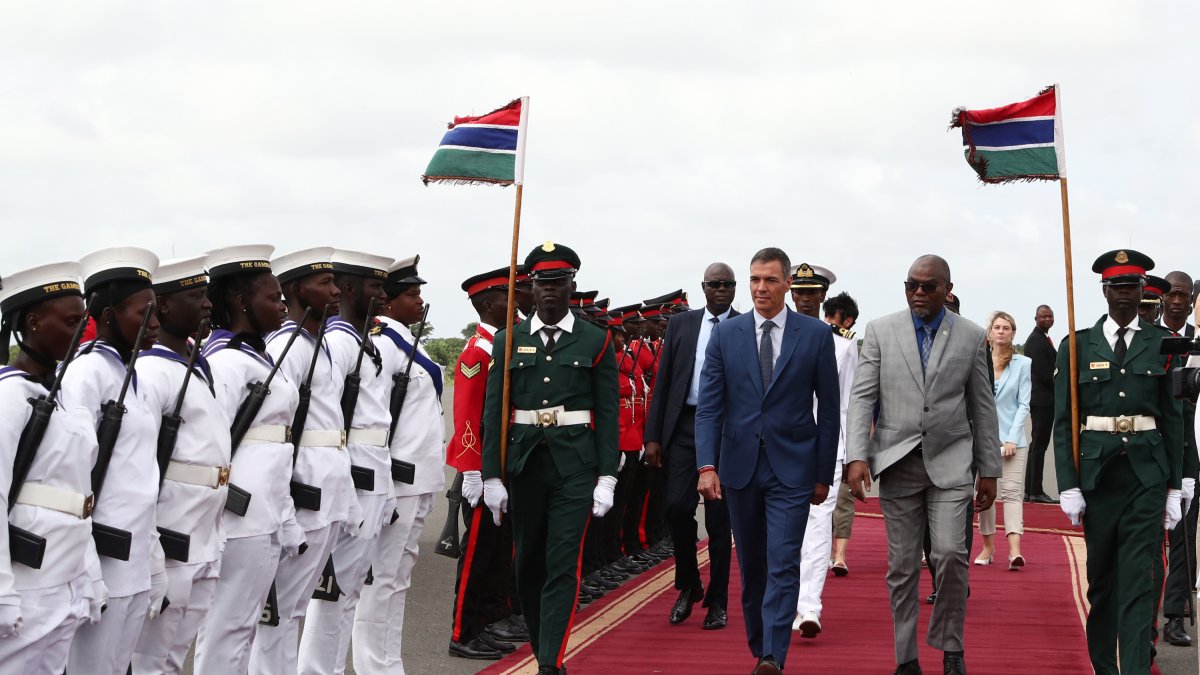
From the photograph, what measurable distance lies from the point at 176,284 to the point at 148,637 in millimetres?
1281

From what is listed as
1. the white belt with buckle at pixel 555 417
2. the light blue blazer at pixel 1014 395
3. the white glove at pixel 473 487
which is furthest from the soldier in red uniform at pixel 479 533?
the light blue blazer at pixel 1014 395

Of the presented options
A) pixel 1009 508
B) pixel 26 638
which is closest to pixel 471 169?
pixel 26 638

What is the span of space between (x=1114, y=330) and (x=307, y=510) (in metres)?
4.35

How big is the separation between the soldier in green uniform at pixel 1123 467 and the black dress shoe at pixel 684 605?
308cm

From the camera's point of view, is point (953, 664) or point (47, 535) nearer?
point (47, 535)

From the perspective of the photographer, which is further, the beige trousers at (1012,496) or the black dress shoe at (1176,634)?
the beige trousers at (1012,496)

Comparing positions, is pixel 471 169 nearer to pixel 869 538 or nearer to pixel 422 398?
pixel 422 398

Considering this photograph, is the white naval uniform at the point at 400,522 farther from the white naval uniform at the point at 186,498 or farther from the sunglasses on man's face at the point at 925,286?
the sunglasses on man's face at the point at 925,286

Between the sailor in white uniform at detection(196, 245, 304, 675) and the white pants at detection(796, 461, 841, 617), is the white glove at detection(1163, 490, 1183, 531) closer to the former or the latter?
the white pants at detection(796, 461, 841, 617)

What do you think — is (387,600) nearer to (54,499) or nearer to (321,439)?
(321,439)

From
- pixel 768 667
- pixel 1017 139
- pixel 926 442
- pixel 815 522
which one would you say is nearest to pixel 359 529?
pixel 768 667

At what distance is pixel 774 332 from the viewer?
8.53 metres

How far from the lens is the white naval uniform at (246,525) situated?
19.6 ft

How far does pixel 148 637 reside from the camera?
5.48 metres
